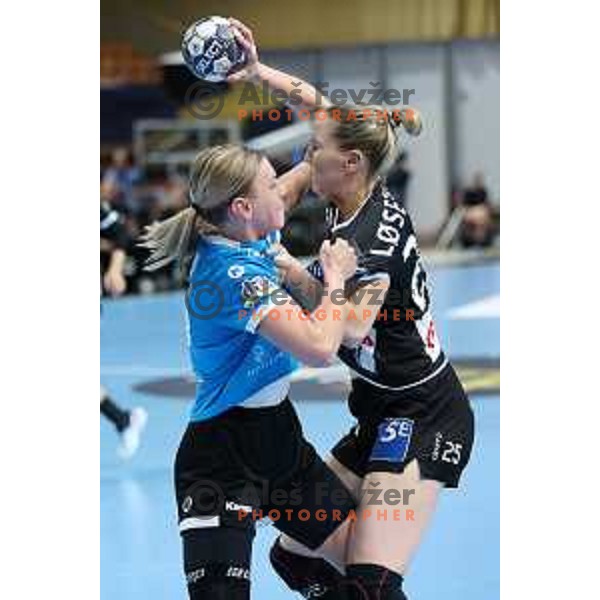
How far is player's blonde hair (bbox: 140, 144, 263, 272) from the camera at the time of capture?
4.06 meters

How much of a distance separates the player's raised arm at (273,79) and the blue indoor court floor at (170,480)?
235 cm

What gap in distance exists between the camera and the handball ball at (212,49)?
4453 millimetres

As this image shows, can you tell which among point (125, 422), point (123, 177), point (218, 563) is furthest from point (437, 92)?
point (218, 563)

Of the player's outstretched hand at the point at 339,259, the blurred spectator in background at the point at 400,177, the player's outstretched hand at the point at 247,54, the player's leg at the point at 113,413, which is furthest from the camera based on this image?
the blurred spectator in background at the point at 400,177

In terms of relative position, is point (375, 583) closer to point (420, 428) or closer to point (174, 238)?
point (420, 428)

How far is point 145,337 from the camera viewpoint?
1438cm

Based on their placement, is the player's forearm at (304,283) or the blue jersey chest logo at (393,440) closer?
the player's forearm at (304,283)

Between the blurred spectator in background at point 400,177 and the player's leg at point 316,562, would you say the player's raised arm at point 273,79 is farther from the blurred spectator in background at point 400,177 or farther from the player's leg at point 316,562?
the blurred spectator in background at point 400,177

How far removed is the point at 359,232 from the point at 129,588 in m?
2.57

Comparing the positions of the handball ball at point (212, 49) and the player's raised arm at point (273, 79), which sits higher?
the handball ball at point (212, 49)

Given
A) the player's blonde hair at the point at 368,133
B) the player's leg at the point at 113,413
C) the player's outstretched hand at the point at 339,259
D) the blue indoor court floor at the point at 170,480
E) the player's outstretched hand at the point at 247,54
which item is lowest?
the blue indoor court floor at the point at 170,480

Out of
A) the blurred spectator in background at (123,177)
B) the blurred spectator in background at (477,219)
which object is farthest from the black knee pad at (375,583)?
the blurred spectator in background at (477,219)

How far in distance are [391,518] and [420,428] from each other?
1.01 feet
